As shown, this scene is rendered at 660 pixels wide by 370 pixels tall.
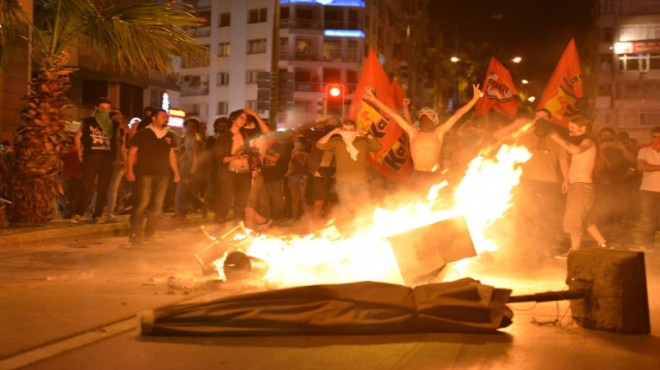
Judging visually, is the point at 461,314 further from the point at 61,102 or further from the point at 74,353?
the point at 61,102

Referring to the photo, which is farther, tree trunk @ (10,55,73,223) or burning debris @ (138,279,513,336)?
tree trunk @ (10,55,73,223)

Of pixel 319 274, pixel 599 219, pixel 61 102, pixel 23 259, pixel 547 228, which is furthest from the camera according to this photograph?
pixel 599 219

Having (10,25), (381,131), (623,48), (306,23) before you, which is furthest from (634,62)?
(10,25)

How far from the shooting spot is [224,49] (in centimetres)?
7488

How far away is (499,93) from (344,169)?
8007 mm

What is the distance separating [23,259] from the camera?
32.1 feet

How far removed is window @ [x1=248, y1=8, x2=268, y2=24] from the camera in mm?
72062

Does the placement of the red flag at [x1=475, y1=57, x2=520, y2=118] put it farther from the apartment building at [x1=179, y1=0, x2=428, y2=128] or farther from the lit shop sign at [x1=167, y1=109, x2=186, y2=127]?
the apartment building at [x1=179, y1=0, x2=428, y2=128]

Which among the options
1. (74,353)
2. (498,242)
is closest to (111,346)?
(74,353)

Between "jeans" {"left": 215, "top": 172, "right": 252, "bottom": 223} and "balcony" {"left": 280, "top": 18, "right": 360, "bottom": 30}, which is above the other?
"balcony" {"left": 280, "top": 18, "right": 360, "bottom": 30}

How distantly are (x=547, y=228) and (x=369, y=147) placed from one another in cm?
270

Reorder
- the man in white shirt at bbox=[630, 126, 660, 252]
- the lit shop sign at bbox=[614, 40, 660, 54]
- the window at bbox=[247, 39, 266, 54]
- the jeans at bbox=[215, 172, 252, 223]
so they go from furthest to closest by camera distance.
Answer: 1. the window at bbox=[247, 39, 266, 54]
2. the lit shop sign at bbox=[614, 40, 660, 54]
3. the man in white shirt at bbox=[630, 126, 660, 252]
4. the jeans at bbox=[215, 172, 252, 223]

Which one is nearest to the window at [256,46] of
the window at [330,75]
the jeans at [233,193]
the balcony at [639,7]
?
the window at [330,75]

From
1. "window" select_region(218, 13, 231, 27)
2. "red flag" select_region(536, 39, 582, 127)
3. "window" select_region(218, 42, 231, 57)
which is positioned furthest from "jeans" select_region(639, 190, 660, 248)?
"window" select_region(218, 13, 231, 27)
